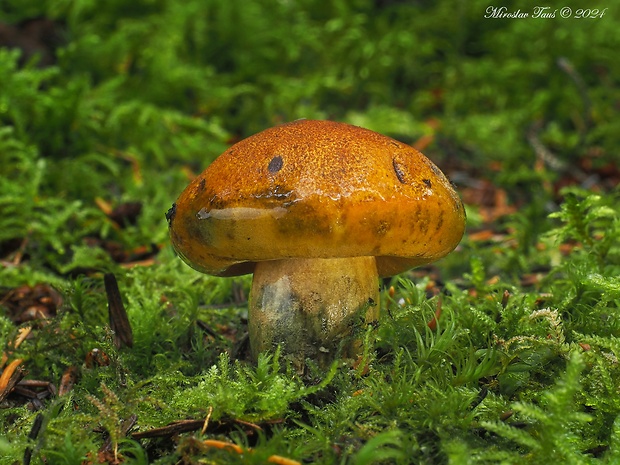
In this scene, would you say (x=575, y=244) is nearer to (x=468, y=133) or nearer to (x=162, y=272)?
(x=468, y=133)

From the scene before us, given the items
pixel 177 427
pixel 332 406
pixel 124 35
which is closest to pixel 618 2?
pixel 124 35
